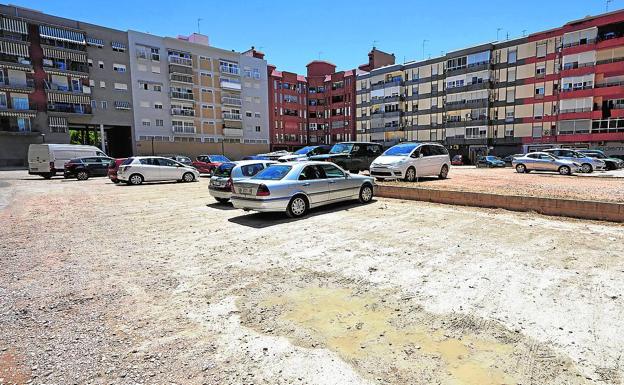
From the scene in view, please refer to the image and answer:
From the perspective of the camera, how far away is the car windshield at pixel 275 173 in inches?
380

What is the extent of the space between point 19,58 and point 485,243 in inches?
2220

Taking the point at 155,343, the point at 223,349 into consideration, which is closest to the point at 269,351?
the point at 223,349

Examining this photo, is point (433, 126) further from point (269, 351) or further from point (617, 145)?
point (269, 351)

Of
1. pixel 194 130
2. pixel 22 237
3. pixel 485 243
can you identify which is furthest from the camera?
pixel 194 130

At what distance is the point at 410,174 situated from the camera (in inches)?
597

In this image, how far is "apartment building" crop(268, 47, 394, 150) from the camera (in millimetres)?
75188

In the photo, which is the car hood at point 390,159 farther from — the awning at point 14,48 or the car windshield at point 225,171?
the awning at point 14,48

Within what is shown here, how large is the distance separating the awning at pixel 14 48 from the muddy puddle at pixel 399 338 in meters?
55.1

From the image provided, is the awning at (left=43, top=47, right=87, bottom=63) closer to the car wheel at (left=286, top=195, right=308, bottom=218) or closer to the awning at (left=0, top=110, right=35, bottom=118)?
the awning at (left=0, top=110, right=35, bottom=118)

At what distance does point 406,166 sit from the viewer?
14938 mm

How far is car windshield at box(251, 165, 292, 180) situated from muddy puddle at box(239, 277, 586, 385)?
5200 millimetres

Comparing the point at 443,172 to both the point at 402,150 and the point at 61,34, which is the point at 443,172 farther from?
the point at 61,34

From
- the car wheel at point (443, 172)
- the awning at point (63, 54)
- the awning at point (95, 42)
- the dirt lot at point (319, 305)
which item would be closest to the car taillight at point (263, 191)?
the dirt lot at point (319, 305)

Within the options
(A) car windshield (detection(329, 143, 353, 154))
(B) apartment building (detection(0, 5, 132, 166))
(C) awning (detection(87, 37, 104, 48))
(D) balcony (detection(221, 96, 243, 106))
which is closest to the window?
(B) apartment building (detection(0, 5, 132, 166))
